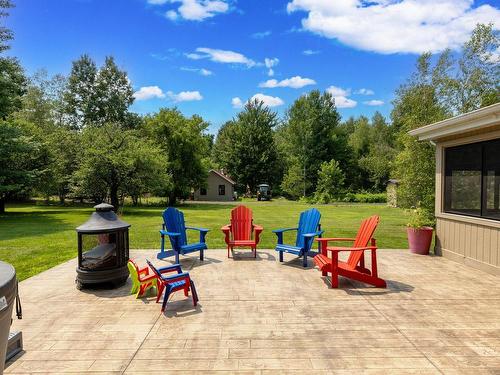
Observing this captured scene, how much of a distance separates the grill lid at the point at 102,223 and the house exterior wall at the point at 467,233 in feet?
19.1

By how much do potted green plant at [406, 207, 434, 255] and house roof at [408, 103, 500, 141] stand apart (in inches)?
66.7

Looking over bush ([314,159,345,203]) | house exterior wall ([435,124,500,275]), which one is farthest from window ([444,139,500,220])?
bush ([314,159,345,203])

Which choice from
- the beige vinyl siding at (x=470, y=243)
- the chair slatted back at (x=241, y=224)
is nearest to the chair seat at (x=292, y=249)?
the chair slatted back at (x=241, y=224)

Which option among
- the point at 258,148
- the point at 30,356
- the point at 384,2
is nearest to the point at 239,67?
the point at 258,148

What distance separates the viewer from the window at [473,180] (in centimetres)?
570

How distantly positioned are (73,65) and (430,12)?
115ft

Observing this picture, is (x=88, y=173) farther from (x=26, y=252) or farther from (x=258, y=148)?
(x=258, y=148)

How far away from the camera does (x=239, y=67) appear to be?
3403cm

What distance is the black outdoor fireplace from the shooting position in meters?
4.68

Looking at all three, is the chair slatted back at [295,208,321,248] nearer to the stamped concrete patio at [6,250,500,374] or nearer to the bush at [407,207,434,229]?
the stamped concrete patio at [6,250,500,374]

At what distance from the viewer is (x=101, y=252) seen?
15.7ft

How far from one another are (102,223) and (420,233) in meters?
6.18

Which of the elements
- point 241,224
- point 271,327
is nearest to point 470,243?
point 241,224

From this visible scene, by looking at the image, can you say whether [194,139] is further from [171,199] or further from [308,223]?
[308,223]
